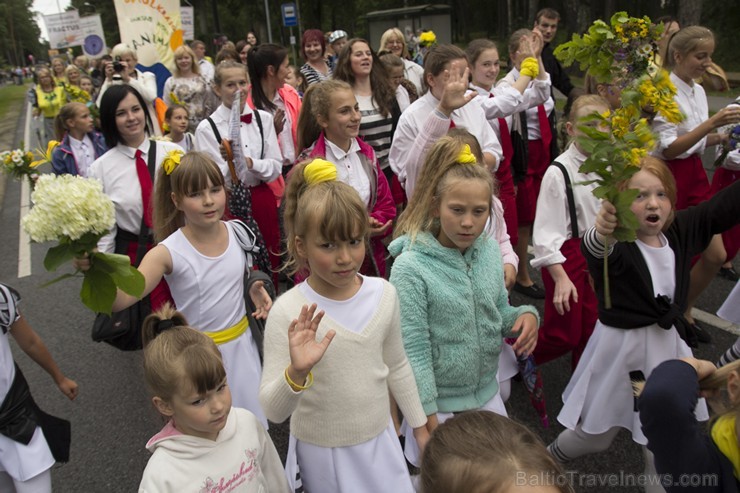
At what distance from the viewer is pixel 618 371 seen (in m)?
2.78

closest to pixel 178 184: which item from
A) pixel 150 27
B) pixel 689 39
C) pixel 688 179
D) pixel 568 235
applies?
pixel 568 235

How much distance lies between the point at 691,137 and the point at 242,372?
140 inches

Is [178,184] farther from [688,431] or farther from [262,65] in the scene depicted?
[262,65]

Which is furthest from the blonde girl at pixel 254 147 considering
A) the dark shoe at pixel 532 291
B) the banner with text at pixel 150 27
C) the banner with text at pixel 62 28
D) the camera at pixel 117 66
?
the banner with text at pixel 62 28

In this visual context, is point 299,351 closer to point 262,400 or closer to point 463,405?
point 262,400

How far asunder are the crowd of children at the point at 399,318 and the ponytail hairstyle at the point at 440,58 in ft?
0.28

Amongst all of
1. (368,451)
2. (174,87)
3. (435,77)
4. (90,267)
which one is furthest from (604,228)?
(174,87)

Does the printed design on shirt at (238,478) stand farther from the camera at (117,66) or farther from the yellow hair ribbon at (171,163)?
the camera at (117,66)

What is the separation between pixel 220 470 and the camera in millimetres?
2086

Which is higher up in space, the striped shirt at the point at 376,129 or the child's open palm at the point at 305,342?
the striped shirt at the point at 376,129

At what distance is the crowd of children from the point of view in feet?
6.49

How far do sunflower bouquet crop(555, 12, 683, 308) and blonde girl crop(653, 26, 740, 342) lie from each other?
5.33 ft

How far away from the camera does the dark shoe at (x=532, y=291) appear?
5.25 meters

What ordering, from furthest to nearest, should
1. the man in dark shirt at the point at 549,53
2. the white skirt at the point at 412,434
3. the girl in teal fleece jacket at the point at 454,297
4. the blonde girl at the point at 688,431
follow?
the man in dark shirt at the point at 549,53 → the white skirt at the point at 412,434 → the girl in teal fleece jacket at the point at 454,297 → the blonde girl at the point at 688,431
